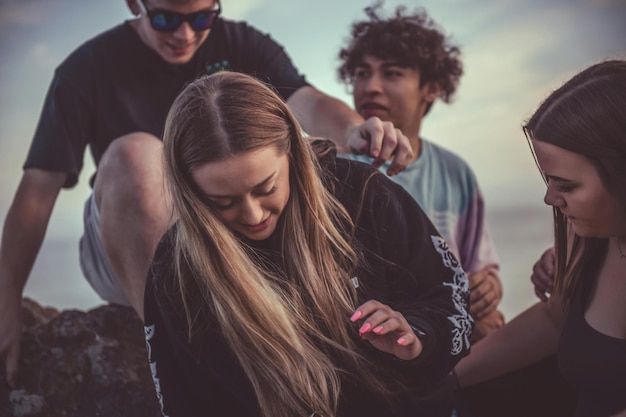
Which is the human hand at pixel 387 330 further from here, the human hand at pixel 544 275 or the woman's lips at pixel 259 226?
the human hand at pixel 544 275

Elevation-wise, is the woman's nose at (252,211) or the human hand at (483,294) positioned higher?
the woman's nose at (252,211)

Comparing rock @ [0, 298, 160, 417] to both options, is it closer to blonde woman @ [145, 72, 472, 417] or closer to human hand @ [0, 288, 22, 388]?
human hand @ [0, 288, 22, 388]

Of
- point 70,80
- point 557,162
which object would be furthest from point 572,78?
point 70,80

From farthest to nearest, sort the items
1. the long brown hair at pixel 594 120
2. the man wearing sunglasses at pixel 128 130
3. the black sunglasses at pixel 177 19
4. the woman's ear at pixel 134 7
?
the woman's ear at pixel 134 7 < the black sunglasses at pixel 177 19 < the man wearing sunglasses at pixel 128 130 < the long brown hair at pixel 594 120

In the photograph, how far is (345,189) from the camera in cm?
205

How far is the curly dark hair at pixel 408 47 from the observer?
11.6 ft

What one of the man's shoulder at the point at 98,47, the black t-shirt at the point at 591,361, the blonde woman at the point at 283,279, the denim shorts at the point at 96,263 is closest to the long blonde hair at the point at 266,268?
the blonde woman at the point at 283,279

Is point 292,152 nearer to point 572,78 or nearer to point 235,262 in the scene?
point 235,262

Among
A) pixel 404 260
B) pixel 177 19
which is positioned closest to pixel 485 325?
pixel 404 260

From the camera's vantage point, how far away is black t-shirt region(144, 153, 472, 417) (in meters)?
1.97

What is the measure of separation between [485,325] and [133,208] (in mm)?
1284

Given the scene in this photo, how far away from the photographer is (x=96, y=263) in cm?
270

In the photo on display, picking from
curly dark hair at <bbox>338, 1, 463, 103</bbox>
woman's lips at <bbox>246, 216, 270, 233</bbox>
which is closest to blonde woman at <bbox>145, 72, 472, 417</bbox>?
woman's lips at <bbox>246, 216, 270, 233</bbox>

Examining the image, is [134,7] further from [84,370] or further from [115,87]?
[84,370]
